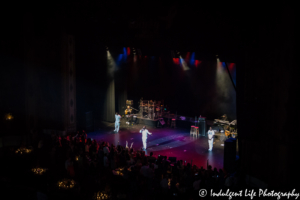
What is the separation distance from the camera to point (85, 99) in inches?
624

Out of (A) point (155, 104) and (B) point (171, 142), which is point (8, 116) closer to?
(B) point (171, 142)

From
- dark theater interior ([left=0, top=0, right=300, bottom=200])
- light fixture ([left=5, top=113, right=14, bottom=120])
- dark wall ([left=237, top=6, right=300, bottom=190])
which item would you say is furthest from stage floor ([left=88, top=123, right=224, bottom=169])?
light fixture ([left=5, top=113, right=14, bottom=120])

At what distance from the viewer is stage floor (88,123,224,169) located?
11.8 meters

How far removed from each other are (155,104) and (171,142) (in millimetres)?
4720

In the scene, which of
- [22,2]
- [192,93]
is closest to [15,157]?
[22,2]

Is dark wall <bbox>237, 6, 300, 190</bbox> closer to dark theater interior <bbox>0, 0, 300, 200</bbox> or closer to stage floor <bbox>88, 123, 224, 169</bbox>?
dark theater interior <bbox>0, 0, 300, 200</bbox>

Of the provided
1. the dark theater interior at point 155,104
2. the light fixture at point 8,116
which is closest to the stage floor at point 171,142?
the dark theater interior at point 155,104

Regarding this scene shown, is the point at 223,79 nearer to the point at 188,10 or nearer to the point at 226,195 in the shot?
the point at 188,10

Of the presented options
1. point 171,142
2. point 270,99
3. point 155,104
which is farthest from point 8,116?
point 270,99

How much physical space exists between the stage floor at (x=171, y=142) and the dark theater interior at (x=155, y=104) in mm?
62

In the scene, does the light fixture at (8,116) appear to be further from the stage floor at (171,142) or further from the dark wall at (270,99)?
the dark wall at (270,99)

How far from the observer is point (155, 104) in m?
18.3

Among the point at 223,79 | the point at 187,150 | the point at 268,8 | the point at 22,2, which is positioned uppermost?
the point at 22,2

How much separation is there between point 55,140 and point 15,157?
5.70 feet
